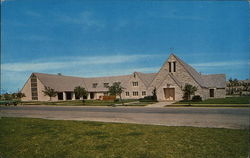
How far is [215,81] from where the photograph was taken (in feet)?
148

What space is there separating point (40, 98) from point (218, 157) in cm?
5514

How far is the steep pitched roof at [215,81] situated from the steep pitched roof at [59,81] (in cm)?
3687

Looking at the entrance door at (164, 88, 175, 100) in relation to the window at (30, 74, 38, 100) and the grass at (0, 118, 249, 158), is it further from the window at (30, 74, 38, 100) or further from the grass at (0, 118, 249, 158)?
the window at (30, 74, 38, 100)

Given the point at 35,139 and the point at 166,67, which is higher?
the point at 166,67

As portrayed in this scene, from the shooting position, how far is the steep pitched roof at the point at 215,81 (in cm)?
4378

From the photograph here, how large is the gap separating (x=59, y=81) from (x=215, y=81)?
4348 centimetres

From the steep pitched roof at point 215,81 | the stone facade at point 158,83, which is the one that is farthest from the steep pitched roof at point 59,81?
the steep pitched roof at point 215,81

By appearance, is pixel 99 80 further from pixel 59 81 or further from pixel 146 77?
pixel 146 77

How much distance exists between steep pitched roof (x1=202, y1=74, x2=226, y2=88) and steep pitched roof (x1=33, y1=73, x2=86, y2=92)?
121 feet

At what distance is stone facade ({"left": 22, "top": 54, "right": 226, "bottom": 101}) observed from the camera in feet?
122

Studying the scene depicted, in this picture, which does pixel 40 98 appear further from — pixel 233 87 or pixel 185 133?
pixel 233 87

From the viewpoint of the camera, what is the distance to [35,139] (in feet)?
27.7

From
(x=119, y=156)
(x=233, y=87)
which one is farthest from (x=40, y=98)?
(x=233, y=87)

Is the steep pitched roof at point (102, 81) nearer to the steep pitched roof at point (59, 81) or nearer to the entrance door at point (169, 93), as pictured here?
the steep pitched roof at point (59, 81)
